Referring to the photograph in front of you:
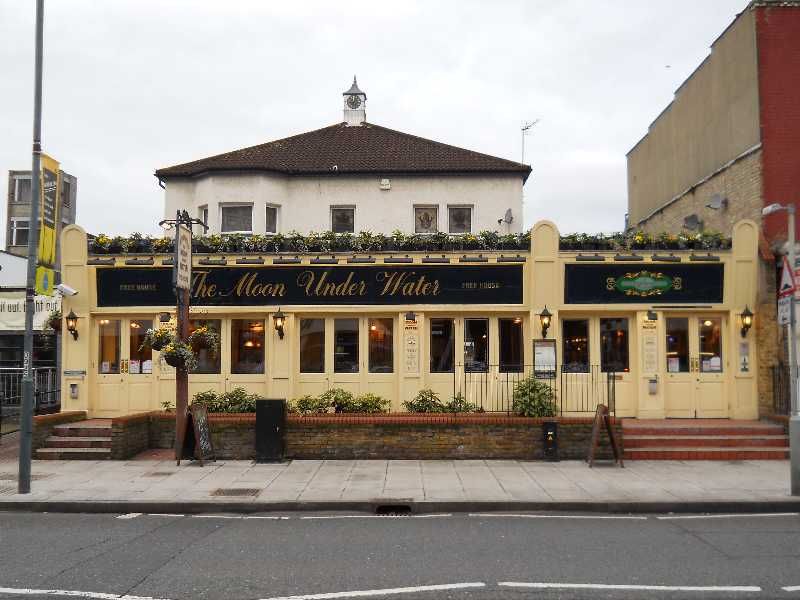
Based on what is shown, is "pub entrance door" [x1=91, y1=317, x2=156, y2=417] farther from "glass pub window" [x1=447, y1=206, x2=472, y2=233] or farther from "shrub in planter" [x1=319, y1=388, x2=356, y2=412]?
"glass pub window" [x1=447, y1=206, x2=472, y2=233]

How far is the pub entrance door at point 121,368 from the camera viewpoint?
17.5 m

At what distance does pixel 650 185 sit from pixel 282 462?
55.8 ft

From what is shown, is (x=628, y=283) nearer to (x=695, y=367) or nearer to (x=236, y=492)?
(x=695, y=367)

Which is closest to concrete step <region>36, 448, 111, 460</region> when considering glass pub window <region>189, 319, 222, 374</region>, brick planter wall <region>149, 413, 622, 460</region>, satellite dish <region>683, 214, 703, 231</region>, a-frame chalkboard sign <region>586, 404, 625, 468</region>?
brick planter wall <region>149, 413, 622, 460</region>

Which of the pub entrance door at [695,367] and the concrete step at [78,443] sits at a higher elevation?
the pub entrance door at [695,367]

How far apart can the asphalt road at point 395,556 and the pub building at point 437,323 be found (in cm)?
695

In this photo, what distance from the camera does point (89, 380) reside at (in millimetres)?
17359

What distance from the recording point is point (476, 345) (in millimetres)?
17688

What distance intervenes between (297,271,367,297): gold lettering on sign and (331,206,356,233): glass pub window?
424cm

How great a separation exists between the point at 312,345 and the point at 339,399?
2.21 meters

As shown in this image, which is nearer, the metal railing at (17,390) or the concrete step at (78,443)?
the concrete step at (78,443)

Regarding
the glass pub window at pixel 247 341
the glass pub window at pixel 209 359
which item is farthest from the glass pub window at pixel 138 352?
the glass pub window at pixel 247 341

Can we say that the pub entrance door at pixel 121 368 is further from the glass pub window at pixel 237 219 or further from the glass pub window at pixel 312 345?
the glass pub window at pixel 237 219

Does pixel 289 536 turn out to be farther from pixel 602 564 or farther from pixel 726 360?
pixel 726 360
